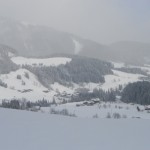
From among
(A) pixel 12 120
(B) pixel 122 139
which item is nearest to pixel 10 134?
(A) pixel 12 120

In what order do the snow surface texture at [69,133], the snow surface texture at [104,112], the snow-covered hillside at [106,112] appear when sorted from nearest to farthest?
the snow surface texture at [69,133]
the snow-covered hillside at [106,112]
the snow surface texture at [104,112]

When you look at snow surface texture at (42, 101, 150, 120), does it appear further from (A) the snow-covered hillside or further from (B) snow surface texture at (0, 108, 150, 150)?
(B) snow surface texture at (0, 108, 150, 150)

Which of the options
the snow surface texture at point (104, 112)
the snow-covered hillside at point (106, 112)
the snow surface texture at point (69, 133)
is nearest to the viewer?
the snow surface texture at point (69, 133)

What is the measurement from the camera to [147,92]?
149 metres

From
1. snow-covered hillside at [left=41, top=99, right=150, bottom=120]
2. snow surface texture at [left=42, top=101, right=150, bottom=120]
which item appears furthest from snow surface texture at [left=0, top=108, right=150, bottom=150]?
snow surface texture at [left=42, top=101, right=150, bottom=120]

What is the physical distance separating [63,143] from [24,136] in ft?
7.39

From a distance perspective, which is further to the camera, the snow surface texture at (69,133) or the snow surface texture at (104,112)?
the snow surface texture at (104,112)

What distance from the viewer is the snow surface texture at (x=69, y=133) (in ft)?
61.8

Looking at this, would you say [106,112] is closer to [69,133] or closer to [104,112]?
[104,112]

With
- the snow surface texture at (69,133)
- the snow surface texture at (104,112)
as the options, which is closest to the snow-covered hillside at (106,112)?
the snow surface texture at (104,112)

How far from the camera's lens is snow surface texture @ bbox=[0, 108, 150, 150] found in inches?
741

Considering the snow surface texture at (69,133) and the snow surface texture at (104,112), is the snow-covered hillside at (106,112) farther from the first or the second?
the snow surface texture at (69,133)

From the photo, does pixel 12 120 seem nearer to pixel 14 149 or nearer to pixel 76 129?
pixel 76 129

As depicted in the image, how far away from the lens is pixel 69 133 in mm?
21812
